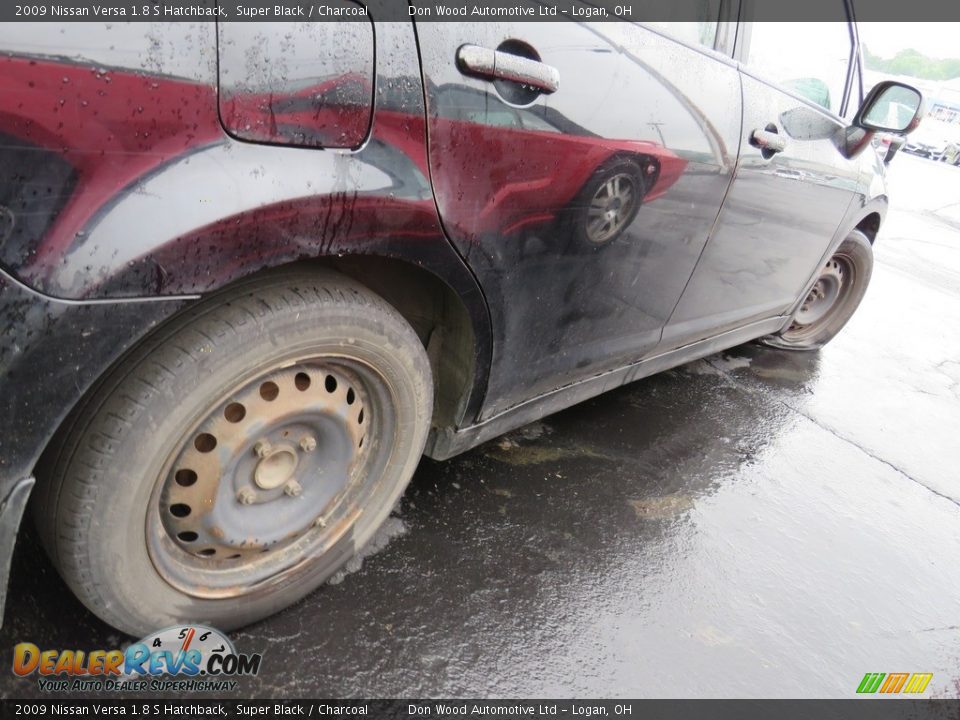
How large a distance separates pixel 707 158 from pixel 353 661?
5.90 ft

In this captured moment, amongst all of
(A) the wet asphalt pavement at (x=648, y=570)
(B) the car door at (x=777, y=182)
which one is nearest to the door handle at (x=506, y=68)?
(B) the car door at (x=777, y=182)

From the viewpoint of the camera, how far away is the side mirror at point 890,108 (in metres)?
2.96

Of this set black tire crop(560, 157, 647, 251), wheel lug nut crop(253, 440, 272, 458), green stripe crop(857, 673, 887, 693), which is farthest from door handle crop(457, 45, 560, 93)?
green stripe crop(857, 673, 887, 693)

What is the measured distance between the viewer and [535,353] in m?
1.99

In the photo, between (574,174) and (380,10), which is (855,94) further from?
(380,10)

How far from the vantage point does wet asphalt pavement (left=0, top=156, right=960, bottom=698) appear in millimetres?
1696

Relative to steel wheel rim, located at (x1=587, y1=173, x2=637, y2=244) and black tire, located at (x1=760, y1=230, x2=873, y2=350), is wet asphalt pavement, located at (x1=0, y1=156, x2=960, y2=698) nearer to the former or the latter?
black tire, located at (x1=760, y1=230, x2=873, y2=350)

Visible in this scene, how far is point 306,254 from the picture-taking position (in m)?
1.30

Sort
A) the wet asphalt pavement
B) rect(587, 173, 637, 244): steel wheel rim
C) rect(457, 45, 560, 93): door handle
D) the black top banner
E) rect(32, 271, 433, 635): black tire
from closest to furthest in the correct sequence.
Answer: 1. the black top banner
2. rect(32, 271, 433, 635): black tire
3. rect(457, 45, 560, 93): door handle
4. the wet asphalt pavement
5. rect(587, 173, 637, 244): steel wheel rim

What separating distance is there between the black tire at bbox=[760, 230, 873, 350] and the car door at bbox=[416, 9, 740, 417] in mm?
2087

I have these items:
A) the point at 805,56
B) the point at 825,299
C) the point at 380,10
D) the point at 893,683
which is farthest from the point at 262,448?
the point at 825,299

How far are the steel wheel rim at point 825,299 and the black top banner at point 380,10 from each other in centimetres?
209

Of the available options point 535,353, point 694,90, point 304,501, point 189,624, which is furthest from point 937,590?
point 189,624

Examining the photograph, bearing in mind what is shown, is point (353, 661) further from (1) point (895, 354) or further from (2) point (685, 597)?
(1) point (895, 354)
